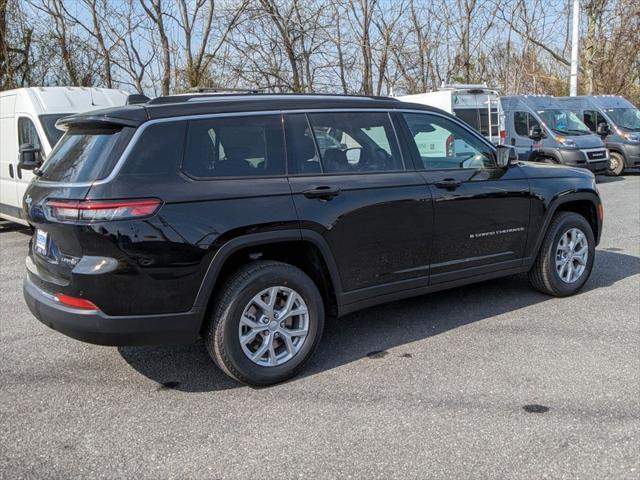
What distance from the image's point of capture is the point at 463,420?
3.46 metres

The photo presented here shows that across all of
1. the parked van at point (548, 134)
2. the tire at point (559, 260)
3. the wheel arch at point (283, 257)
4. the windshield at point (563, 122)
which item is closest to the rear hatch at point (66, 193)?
the wheel arch at point (283, 257)

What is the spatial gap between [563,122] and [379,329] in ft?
41.3

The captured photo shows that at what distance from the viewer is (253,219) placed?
12.5ft

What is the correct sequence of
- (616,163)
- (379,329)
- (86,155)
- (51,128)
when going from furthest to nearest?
(616,163) → (51,128) → (379,329) → (86,155)

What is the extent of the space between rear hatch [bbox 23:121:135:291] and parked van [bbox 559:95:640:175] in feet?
51.8

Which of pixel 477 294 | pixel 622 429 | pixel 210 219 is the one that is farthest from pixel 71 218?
pixel 477 294

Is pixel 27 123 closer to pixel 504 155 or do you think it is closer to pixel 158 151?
pixel 158 151

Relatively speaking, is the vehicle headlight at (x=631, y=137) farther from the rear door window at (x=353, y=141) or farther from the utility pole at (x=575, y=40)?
the rear door window at (x=353, y=141)

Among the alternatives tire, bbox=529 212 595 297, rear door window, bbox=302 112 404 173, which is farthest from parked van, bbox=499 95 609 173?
rear door window, bbox=302 112 404 173

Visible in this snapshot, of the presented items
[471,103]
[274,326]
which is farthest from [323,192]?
[471,103]

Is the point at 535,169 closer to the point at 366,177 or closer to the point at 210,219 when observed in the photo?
the point at 366,177

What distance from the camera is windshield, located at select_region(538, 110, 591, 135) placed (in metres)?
15.3

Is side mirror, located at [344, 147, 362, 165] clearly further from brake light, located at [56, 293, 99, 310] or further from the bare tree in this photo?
the bare tree

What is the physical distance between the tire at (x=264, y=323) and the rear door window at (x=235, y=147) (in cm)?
62
